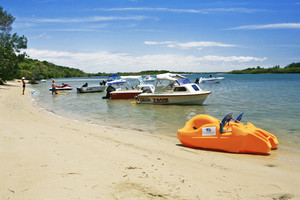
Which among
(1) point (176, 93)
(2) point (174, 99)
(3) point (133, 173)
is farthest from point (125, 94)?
(3) point (133, 173)

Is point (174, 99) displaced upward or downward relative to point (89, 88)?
downward

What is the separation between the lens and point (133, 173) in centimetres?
380

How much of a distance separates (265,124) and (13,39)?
37132 mm

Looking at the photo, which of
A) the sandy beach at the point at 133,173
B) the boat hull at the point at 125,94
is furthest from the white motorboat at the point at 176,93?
the sandy beach at the point at 133,173

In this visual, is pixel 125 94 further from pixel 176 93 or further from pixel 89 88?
pixel 89 88

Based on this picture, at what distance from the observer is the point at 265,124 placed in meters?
9.88

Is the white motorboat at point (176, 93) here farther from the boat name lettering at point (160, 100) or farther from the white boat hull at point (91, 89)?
the white boat hull at point (91, 89)

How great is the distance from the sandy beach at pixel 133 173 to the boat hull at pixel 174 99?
11.4m

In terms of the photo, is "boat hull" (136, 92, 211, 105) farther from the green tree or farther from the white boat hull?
the green tree

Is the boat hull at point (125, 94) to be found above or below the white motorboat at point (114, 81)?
below

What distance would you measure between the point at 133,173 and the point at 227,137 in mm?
3189

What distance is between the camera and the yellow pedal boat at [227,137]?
5.73 metres

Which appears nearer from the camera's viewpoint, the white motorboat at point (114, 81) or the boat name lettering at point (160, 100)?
the boat name lettering at point (160, 100)

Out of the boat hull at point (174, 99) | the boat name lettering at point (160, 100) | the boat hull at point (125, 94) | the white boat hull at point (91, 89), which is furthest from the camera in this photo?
the white boat hull at point (91, 89)
